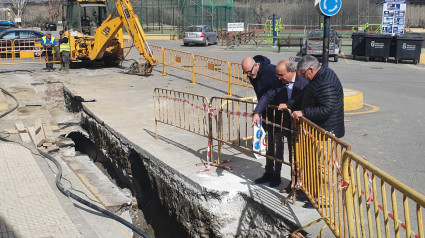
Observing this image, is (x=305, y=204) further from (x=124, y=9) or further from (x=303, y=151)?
(x=124, y=9)

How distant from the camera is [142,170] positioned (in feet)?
27.9

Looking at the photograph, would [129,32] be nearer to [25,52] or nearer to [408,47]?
[25,52]

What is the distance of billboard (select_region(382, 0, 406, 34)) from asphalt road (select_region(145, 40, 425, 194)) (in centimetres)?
376

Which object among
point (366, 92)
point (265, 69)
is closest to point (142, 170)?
point (265, 69)

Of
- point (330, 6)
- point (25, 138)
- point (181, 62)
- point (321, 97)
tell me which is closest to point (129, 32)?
point (181, 62)

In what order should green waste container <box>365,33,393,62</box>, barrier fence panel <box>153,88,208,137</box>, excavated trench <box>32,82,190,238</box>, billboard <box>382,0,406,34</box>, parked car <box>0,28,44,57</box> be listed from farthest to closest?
parked car <box>0,28,44,57</box> → green waste container <box>365,33,393,62</box> → billboard <box>382,0,406,34</box> → barrier fence panel <box>153,88,208,137</box> → excavated trench <box>32,82,190,238</box>

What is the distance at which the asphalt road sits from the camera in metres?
7.39

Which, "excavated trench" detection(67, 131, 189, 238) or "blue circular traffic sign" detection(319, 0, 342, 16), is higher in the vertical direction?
"blue circular traffic sign" detection(319, 0, 342, 16)

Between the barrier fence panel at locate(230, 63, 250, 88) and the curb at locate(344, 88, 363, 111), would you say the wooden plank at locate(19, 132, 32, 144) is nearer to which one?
the barrier fence panel at locate(230, 63, 250, 88)

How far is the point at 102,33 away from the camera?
1855 cm

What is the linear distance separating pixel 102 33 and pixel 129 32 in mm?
1415

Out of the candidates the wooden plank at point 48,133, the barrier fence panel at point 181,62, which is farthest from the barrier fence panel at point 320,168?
the barrier fence panel at point 181,62

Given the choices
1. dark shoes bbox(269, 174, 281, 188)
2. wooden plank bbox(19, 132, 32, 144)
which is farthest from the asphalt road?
wooden plank bbox(19, 132, 32, 144)

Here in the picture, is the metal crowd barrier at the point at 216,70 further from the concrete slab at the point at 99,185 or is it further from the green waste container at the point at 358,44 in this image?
the green waste container at the point at 358,44
